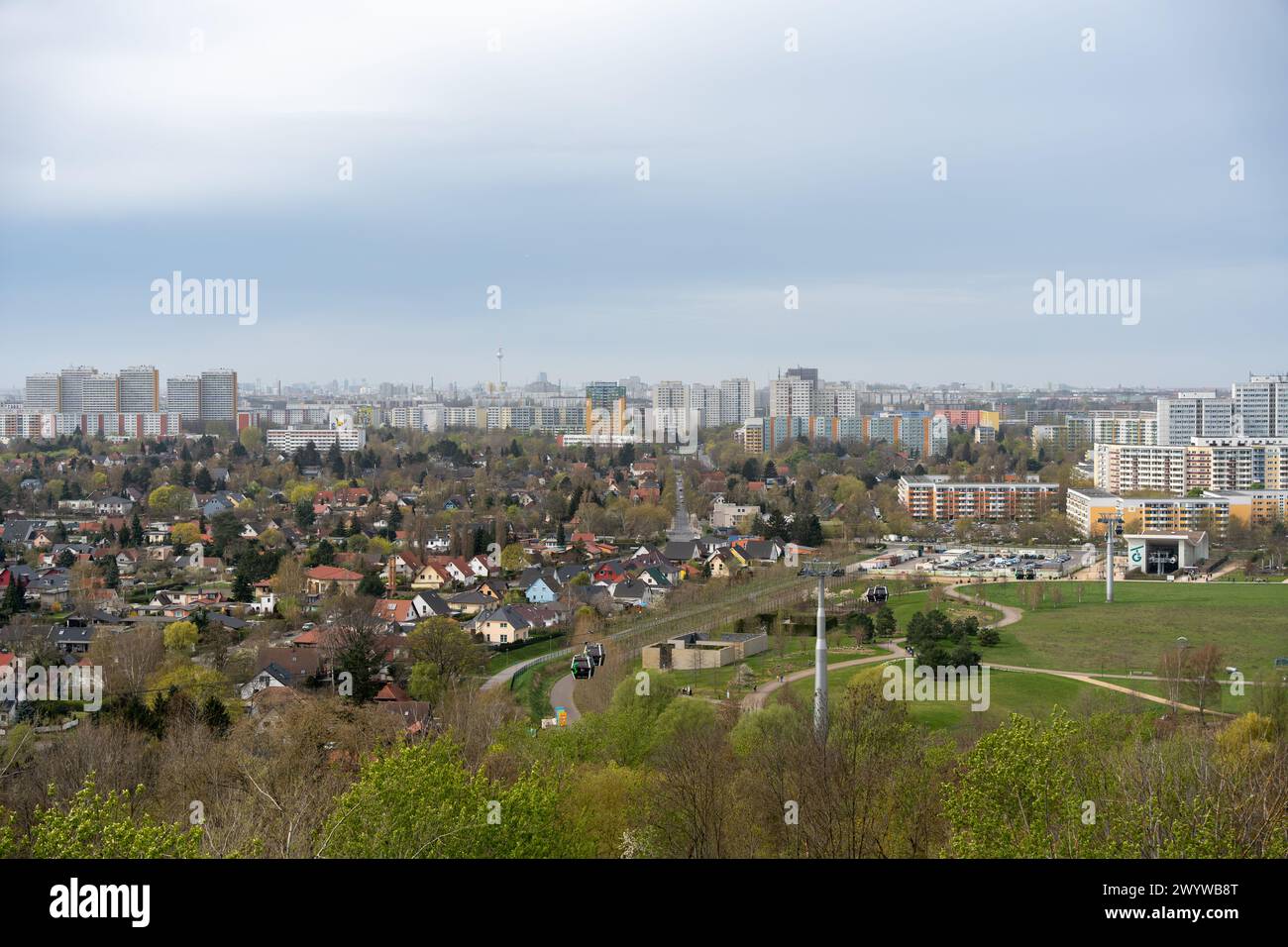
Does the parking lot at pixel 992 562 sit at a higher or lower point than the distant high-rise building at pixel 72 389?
lower

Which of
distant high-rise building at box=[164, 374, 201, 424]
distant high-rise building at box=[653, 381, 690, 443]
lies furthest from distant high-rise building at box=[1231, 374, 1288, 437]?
distant high-rise building at box=[164, 374, 201, 424]

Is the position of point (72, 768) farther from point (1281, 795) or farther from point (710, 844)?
point (1281, 795)

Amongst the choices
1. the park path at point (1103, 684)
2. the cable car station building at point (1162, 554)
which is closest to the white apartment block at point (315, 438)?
the cable car station building at point (1162, 554)

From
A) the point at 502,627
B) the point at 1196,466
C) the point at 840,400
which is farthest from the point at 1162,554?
the point at 840,400

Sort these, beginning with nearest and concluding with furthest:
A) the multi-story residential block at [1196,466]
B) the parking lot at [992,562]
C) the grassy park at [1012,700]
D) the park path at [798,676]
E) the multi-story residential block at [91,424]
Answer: the grassy park at [1012,700] → the park path at [798,676] → the parking lot at [992,562] → the multi-story residential block at [1196,466] → the multi-story residential block at [91,424]

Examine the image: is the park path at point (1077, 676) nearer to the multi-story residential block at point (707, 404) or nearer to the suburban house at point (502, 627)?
the suburban house at point (502, 627)

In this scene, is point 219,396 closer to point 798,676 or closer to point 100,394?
point 100,394

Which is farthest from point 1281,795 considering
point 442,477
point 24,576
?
point 442,477
